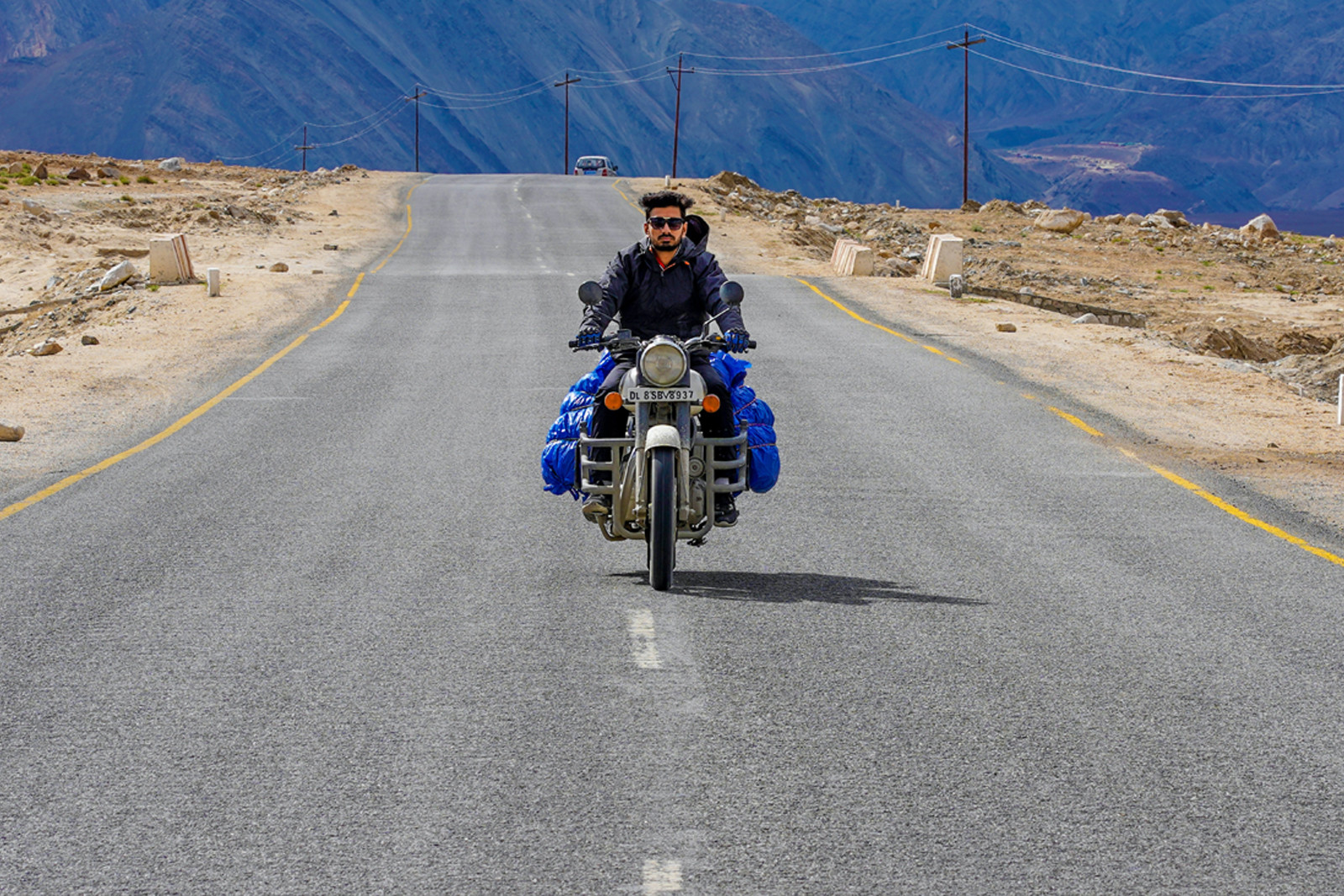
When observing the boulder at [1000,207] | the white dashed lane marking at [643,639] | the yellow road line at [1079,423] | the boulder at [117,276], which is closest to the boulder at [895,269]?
the boulder at [117,276]

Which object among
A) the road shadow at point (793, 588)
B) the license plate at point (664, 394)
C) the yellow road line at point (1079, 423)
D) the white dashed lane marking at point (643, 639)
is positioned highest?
the license plate at point (664, 394)

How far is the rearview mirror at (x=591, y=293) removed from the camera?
24.7 feet

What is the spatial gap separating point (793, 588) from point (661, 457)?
Answer: 1.03 m

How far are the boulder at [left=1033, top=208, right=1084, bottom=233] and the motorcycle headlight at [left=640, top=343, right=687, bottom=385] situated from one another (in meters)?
48.0

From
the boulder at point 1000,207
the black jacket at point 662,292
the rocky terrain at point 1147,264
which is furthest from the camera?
the boulder at point 1000,207

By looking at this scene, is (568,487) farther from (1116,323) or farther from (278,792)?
(1116,323)

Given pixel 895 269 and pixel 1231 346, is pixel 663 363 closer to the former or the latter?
pixel 1231 346

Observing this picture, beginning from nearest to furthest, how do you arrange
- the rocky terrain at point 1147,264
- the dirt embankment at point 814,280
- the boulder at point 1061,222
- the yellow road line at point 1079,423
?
the yellow road line at point 1079,423, the dirt embankment at point 814,280, the rocky terrain at point 1147,264, the boulder at point 1061,222

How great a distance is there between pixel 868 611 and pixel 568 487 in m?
1.85

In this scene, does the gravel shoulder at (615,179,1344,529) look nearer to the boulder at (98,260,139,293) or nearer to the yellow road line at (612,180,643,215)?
the yellow road line at (612,180,643,215)

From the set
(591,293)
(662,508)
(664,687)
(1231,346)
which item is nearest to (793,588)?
(662,508)

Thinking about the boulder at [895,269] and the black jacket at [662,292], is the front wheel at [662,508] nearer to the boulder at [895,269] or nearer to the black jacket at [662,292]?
the black jacket at [662,292]

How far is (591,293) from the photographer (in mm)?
7555

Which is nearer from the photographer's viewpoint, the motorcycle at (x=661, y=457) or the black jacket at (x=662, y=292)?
the motorcycle at (x=661, y=457)
